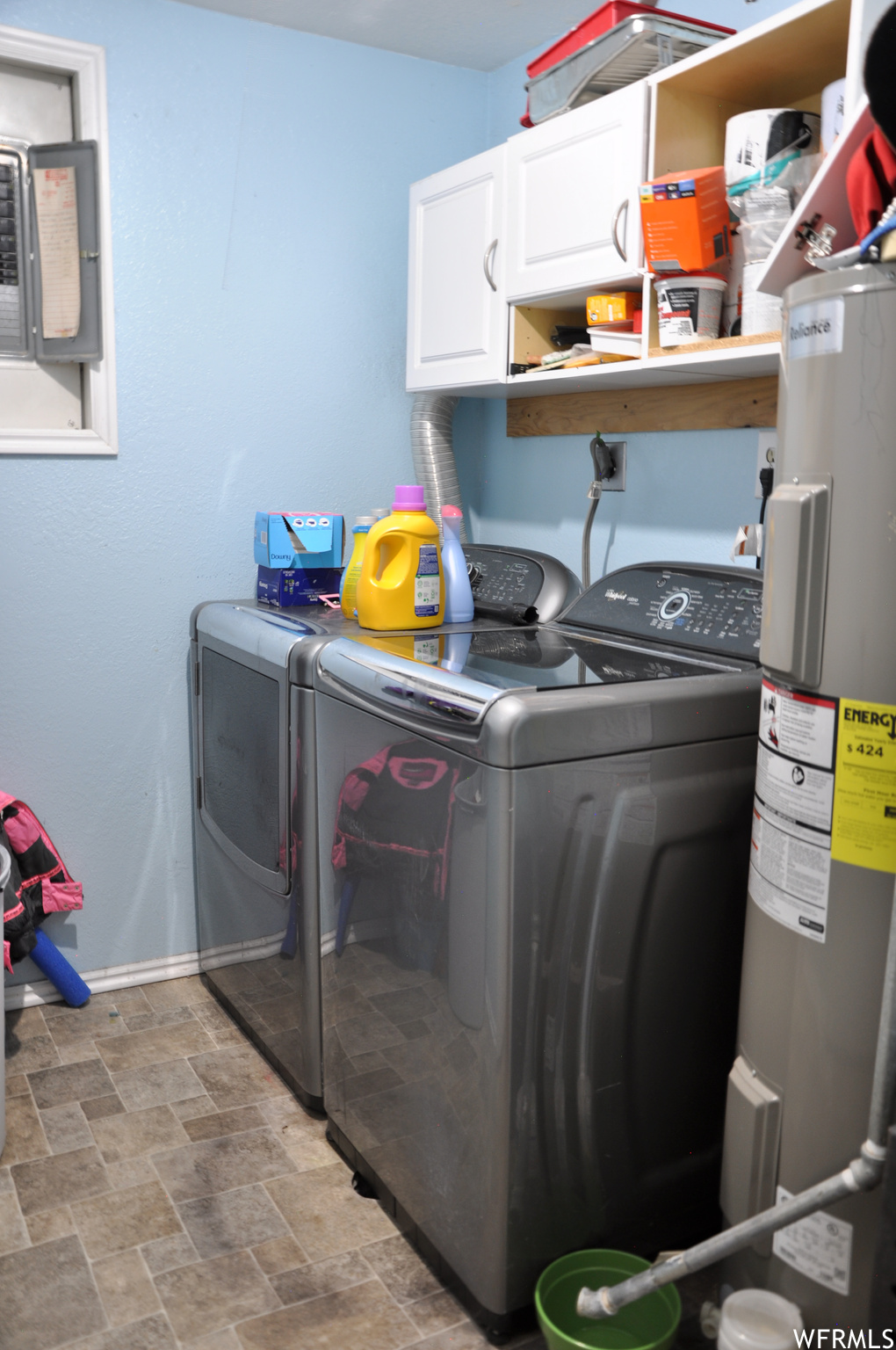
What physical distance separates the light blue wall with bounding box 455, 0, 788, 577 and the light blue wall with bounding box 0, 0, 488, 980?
12.4 inches

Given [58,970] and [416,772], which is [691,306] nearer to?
[416,772]

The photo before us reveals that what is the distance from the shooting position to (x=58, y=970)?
2.56 meters

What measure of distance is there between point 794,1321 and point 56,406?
2425 millimetres

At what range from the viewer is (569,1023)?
1538mm

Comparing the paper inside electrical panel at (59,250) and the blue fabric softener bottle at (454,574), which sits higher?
the paper inside electrical panel at (59,250)

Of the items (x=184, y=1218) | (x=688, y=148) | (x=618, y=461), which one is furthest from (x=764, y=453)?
(x=184, y=1218)

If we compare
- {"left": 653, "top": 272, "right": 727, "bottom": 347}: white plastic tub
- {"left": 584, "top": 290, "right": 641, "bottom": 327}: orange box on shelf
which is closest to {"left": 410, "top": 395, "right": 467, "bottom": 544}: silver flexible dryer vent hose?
{"left": 584, "top": 290, "right": 641, "bottom": 327}: orange box on shelf

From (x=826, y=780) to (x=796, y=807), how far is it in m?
0.06

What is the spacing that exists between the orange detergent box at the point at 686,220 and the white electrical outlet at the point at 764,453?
0.38 meters

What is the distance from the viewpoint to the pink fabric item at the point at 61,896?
8.24 ft

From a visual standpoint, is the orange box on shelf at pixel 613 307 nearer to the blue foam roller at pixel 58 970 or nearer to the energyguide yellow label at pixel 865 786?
the energyguide yellow label at pixel 865 786

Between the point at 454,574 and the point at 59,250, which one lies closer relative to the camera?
the point at 454,574

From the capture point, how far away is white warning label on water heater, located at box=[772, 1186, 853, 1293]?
125cm

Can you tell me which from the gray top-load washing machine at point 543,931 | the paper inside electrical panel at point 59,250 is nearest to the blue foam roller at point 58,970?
the gray top-load washing machine at point 543,931
